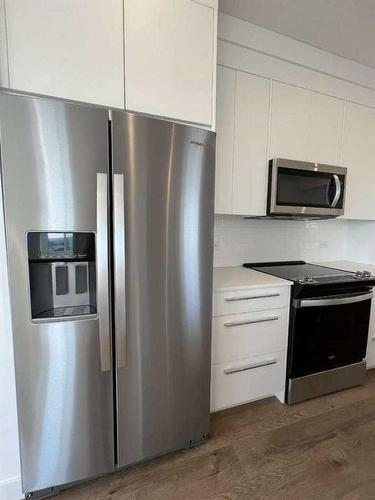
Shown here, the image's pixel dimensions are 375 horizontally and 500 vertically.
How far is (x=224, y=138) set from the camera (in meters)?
A: 1.95

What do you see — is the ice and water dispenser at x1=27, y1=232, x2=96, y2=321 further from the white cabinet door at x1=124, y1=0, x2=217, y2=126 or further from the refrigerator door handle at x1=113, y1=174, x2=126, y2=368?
the white cabinet door at x1=124, y1=0, x2=217, y2=126

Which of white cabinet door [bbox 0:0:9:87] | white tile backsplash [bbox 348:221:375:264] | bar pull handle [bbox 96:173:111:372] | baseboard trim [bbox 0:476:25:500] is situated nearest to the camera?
white cabinet door [bbox 0:0:9:87]

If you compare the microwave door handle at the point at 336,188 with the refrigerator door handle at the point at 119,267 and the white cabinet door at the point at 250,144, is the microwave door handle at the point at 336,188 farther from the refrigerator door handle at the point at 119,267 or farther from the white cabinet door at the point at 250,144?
the refrigerator door handle at the point at 119,267

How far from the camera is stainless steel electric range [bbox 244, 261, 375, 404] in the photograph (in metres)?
1.98

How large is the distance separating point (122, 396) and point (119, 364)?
6.7 inches

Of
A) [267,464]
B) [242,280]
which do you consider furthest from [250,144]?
[267,464]

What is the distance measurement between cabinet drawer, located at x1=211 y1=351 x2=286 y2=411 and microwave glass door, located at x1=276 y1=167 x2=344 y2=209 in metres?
1.13

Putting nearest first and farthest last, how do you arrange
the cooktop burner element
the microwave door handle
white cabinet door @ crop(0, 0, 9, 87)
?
white cabinet door @ crop(0, 0, 9, 87) → the cooktop burner element → the microwave door handle

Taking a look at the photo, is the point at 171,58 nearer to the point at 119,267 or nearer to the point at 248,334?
the point at 119,267

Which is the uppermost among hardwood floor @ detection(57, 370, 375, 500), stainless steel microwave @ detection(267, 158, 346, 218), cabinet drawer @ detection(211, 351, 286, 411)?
stainless steel microwave @ detection(267, 158, 346, 218)

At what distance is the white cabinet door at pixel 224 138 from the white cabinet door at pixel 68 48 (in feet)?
2.65

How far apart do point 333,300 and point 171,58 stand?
72.1 inches

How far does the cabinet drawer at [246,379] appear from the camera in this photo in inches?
72.8

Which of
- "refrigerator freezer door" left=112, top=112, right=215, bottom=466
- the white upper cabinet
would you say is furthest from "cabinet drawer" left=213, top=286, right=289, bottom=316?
the white upper cabinet
